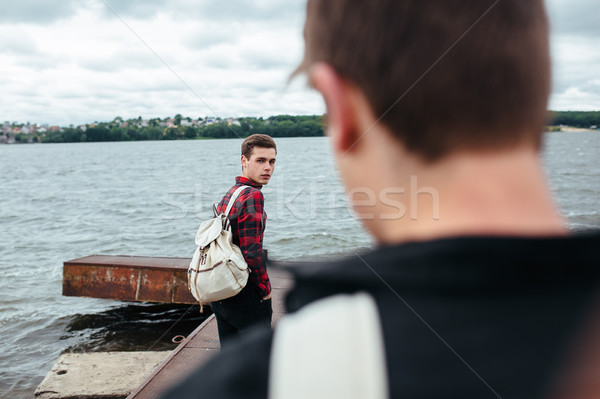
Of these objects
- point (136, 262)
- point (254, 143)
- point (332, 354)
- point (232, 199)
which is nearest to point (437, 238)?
point (332, 354)

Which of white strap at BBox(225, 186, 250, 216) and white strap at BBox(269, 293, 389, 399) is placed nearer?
white strap at BBox(269, 293, 389, 399)

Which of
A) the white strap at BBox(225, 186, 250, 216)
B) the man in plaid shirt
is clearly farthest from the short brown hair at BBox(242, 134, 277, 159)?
the white strap at BBox(225, 186, 250, 216)

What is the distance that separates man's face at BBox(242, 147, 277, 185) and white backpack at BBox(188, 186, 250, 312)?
48cm

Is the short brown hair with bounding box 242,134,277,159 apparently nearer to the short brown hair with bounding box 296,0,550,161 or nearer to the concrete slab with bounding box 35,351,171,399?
the short brown hair with bounding box 296,0,550,161

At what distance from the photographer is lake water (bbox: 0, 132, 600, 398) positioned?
381 inches

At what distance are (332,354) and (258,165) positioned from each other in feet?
12.0

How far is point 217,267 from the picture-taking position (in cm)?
373

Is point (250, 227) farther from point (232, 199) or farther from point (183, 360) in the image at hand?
point (183, 360)

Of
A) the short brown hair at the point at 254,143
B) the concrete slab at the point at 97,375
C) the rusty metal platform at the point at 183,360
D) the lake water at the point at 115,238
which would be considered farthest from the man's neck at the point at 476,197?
the concrete slab at the point at 97,375

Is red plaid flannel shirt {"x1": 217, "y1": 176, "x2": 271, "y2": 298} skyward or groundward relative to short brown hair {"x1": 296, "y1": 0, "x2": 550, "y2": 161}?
groundward

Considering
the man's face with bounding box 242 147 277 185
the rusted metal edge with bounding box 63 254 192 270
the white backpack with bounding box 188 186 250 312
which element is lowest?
the rusted metal edge with bounding box 63 254 192 270

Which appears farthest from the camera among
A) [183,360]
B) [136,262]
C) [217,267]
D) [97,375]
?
[136,262]

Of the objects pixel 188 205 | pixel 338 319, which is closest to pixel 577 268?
pixel 338 319

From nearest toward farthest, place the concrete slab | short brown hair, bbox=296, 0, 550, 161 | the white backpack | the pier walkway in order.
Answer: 1. short brown hair, bbox=296, 0, 550, 161
2. the white backpack
3. the concrete slab
4. the pier walkway
